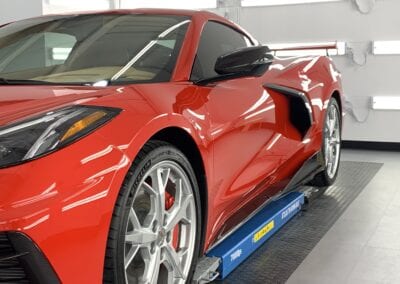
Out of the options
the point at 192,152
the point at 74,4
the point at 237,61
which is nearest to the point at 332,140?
the point at 237,61

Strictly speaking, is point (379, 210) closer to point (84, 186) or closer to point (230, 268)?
point (230, 268)

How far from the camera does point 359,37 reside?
18.7 ft

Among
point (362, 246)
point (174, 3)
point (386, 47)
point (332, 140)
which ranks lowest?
point (362, 246)

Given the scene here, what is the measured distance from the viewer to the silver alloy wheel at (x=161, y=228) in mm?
1621

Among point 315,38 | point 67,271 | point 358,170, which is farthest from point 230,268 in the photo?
point 315,38

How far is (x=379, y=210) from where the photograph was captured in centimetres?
337

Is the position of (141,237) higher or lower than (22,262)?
lower

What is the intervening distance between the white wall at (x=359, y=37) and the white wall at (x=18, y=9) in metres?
2.67

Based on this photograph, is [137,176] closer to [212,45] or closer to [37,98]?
[37,98]

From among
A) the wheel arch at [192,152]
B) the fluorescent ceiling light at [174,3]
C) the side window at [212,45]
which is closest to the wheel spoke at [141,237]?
the wheel arch at [192,152]

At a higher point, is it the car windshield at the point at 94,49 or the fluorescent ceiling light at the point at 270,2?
the fluorescent ceiling light at the point at 270,2

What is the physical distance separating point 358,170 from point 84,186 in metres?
3.70

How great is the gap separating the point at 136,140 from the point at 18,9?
376 centimetres

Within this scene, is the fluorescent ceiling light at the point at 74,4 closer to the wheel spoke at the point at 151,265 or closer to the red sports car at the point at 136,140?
the red sports car at the point at 136,140
